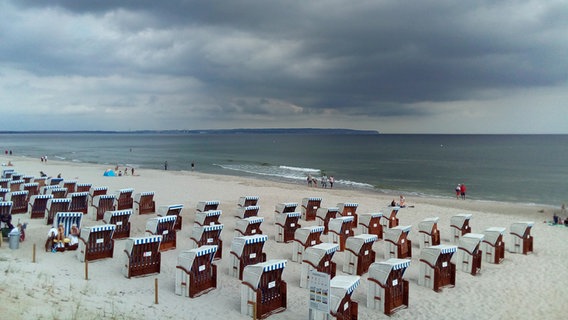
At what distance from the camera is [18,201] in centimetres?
1767

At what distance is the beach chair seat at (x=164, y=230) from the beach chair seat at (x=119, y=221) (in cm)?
162

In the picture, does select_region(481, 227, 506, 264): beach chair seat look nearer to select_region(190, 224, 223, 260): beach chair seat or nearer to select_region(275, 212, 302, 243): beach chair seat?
select_region(275, 212, 302, 243): beach chair seat

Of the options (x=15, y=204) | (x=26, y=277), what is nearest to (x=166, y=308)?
(x=26, y=277)

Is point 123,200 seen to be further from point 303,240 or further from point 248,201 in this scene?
point 303,240

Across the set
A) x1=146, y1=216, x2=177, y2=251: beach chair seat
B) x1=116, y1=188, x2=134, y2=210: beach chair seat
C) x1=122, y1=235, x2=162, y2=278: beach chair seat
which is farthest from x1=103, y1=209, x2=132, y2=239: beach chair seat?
x1=116, y1=188, x2=134, y2=210: beach chair seat

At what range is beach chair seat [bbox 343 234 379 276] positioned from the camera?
38.0ft

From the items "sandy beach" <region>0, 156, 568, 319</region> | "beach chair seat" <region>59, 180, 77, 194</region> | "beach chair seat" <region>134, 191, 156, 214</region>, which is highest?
"beach chair seat" <region>59, 180, 77, 194</region>

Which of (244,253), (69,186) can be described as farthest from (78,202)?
(244,253)

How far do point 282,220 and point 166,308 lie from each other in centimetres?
678

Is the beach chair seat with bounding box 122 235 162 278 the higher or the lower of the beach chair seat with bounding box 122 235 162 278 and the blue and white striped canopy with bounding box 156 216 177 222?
the lower

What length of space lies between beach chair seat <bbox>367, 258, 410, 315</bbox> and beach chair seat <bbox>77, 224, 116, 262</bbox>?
22.8 feet

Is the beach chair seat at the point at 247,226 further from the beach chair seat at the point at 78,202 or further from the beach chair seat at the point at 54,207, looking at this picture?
the beach chair seat at the point at 78,202

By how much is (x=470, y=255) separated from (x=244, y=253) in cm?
637

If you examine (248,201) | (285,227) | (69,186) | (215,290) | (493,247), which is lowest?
(215,290)
